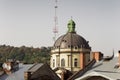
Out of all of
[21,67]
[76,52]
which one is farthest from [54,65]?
[21,67]

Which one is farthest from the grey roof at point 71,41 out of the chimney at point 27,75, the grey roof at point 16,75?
the chimney at point 27,75

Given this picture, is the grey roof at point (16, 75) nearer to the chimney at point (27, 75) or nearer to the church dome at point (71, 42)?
the chimney at point (27, 75)

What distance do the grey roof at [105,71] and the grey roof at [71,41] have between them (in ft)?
149

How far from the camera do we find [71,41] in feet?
289

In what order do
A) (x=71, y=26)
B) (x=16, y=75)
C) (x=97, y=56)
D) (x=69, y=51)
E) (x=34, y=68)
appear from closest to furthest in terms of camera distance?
(x=97, y=56) < (x=16, y=75) < (x=34, y=68) < (x=69, y=51) < (x=71, y=26)

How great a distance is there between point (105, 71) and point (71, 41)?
53.6 m

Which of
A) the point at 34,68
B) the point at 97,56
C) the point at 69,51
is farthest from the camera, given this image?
the point at 69,51

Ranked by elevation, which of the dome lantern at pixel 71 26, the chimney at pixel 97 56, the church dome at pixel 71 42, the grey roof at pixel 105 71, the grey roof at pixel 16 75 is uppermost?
the dome lantern at pixel 71 26

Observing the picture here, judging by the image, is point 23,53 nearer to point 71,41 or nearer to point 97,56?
point 71,41

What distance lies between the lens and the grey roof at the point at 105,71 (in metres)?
32.3

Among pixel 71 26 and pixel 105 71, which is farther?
pixel 71 26

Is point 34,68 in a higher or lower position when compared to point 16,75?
higher

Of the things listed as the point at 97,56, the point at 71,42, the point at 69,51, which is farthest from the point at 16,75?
the point at 71,42

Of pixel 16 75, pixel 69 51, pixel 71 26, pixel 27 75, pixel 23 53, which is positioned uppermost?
pixel 71 26
